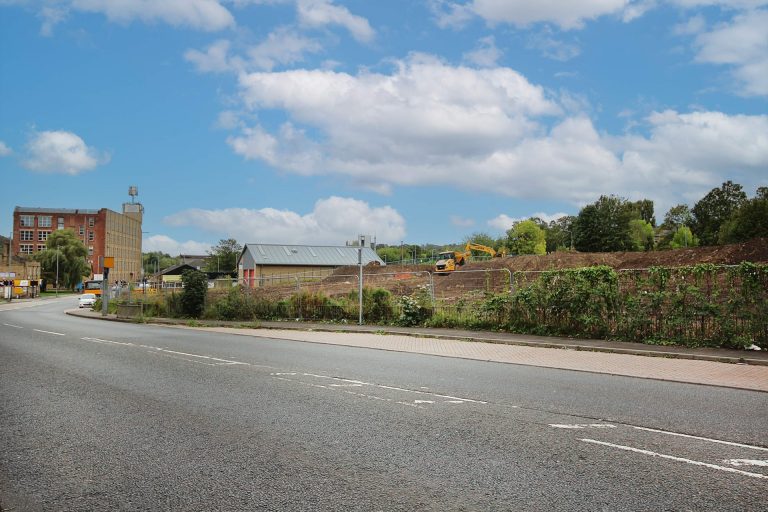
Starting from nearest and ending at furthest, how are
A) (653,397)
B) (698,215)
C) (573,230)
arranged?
(653,397) < (573,230) < (698,215)

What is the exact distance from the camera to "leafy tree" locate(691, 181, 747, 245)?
106162 millimetres

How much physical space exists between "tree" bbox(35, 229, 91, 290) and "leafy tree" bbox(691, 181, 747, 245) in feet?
359

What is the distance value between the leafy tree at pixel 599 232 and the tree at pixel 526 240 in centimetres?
3119

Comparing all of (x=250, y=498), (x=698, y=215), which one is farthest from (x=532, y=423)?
(x=698, y=215)

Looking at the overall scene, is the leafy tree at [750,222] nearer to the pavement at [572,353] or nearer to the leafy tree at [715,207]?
the leafy tree at [715,207]

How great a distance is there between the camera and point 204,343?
1794 cm

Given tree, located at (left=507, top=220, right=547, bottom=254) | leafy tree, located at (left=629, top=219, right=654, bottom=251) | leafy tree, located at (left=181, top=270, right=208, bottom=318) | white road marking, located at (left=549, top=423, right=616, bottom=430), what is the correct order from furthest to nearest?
tree, located at (left=507, top=220, right=547, bottom=254)
leafy tree, located at (left=629, top=219, right=654, bottom=251)
leafy tree, located at (left=181, top=270, right=208, bottom=318)
white road marking, located at (left=549, top=423, right=616, bottom=430)

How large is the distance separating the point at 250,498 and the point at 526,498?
2085 millimetres

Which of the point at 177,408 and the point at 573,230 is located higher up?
the point at 573,230

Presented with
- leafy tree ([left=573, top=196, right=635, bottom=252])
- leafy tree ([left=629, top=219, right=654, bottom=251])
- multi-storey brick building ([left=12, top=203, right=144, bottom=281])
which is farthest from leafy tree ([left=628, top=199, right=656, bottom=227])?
multi-storey brick building ([left=12, top=203, right=144, bottom=281])

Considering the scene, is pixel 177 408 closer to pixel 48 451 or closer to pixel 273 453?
pixel 48 451

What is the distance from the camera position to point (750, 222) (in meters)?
77.4

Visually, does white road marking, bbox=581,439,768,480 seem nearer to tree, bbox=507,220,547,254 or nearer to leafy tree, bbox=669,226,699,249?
leafy tree, bbox=669,226,699,249

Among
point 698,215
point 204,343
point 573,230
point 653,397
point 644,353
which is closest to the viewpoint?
point 653,397
